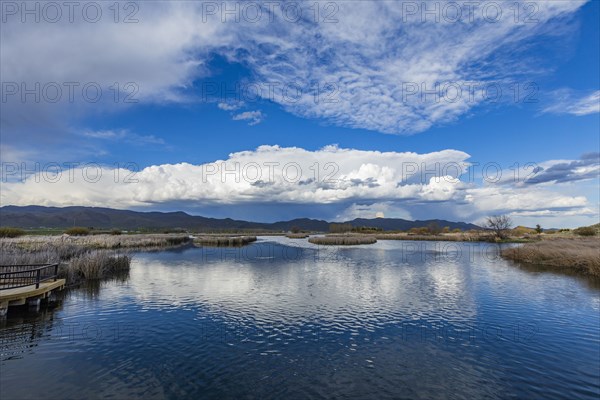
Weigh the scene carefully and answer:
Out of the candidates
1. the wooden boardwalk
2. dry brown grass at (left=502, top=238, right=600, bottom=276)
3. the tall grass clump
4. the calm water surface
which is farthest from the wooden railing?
dry brown grass at (left=502, top=238, right=600, bottom=276)

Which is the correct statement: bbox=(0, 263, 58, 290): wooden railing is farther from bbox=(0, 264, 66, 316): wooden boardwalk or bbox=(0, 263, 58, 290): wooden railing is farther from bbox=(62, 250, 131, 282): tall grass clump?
bbox=(62, 250, 131, 282): tall grass clump

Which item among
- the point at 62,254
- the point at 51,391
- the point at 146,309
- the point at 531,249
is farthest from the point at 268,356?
the point at 531,249

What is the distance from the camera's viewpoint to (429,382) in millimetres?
10805

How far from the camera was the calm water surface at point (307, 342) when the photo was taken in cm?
1051

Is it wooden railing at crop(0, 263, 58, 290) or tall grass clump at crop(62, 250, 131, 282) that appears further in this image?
tall grass clump at crop(62, 250, 131, 282)

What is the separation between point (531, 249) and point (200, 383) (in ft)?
157

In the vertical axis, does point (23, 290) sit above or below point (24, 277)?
below

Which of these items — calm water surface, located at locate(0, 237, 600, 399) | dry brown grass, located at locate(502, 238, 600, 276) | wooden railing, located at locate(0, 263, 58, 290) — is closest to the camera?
calm water surface, located at locate(0, 237, 600, 399)

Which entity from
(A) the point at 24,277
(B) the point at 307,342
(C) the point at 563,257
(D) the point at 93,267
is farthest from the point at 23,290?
(C) the point at 563,257

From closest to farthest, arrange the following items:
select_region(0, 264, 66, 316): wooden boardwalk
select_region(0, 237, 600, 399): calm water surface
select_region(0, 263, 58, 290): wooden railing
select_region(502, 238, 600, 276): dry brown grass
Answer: select_region(0, 237, 600, 399): calm water surface, select_region(0, 264, 66, 316): wooden boardwalk, select_region(0, 263, 58, 290): wooden railing, select_region(502, 238, 600, 276): dry brown grass

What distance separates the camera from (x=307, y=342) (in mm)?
14320

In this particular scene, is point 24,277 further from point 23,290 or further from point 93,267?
point 93,267

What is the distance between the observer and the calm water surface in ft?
34.5

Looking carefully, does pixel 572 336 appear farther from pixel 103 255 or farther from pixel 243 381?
pixel 103 255
